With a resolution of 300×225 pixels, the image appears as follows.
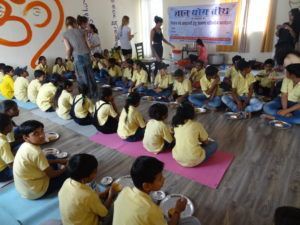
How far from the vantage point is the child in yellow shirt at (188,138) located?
2289mm

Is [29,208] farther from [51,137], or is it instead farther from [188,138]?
[188,138]

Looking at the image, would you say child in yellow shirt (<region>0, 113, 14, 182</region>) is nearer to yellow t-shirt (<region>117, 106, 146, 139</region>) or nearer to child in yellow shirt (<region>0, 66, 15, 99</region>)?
yellow t-shirt (<region>117, 106, 146, 139</region>)

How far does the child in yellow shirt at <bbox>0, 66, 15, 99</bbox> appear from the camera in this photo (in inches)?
185

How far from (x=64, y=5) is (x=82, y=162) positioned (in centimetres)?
592

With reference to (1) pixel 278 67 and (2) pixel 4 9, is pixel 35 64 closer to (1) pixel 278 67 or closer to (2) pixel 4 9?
(2) pixel 4 9

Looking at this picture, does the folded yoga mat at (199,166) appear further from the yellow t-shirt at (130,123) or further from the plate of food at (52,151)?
the plate of food at (52,151)

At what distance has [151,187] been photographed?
1270mm

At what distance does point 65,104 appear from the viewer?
374 cm

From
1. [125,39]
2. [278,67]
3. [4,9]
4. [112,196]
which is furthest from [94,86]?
[278,67]

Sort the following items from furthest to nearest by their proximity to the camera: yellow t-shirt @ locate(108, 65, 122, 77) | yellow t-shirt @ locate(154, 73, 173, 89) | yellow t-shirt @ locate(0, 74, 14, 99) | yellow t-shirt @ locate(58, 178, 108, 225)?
1. yellow t-shirt @ locate(108, 65, 122, 77)
2. yellow t-shirt @ locate(0, 74, 14, 99)
3. yellow t-shirt @ locate(154, 73, 173, 89)
4. yellow t-shirt @ locate(58, 178, 108, 225)

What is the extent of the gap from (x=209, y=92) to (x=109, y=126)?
1701mm

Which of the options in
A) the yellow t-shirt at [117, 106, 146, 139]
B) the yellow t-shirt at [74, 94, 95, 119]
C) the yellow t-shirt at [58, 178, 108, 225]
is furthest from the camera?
the yellow t-shirt at [74, 94, 95, 119]

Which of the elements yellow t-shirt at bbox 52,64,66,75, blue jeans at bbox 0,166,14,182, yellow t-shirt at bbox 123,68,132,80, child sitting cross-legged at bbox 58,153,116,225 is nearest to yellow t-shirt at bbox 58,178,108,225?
child sitting cross-legged at bbox 58,153,116,225

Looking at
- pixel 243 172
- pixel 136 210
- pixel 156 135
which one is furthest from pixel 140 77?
pixel 136 210
